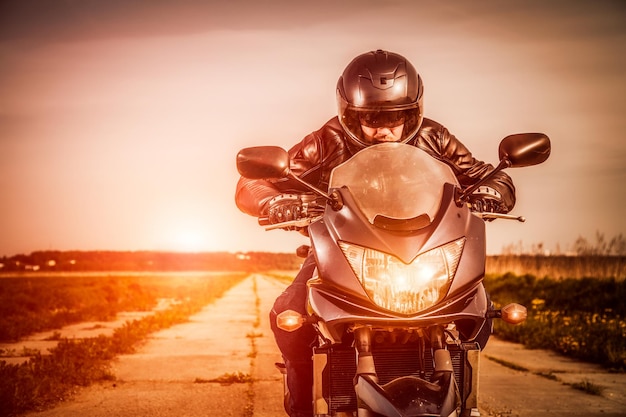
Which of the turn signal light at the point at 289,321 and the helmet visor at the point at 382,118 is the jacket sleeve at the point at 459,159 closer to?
the helmet visor at the point at 382,118

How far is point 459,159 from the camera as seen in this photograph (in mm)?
4816

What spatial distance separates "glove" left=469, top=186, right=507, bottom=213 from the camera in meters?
3.88

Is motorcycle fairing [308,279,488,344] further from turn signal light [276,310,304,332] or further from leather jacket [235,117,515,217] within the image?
leather jacket [235,117,515,217]

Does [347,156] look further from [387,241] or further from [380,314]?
[380,314]

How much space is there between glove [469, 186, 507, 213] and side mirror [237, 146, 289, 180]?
940 millimetres

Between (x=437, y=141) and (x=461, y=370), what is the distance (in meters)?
1.63

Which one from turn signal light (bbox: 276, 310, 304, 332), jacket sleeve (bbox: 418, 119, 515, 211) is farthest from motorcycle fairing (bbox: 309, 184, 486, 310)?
jacket sleeve (bbox: 418, 119, 515, 211)

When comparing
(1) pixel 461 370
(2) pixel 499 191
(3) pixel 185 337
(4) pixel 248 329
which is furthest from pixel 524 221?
(4) pixel 248 329

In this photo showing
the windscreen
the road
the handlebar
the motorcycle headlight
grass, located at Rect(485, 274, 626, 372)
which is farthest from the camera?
grass, located at Rect(485, 274, 626, 372)

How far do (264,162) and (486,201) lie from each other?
1108 mm

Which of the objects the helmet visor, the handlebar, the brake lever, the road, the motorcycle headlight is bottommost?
the road

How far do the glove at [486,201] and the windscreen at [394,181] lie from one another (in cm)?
28

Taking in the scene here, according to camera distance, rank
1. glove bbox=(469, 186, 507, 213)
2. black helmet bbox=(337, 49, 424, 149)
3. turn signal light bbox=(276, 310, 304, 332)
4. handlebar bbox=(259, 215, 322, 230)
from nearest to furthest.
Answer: turn signal light bbox=(276, 310, 304, 332)
handlebar bbox=(259, 215, 322, 230)
glove bbox=(469, 186, 507, 213)
black helmet bbox=(337, 49, 424, 149)

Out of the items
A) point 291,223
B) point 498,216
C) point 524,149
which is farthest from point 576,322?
point 291,223
